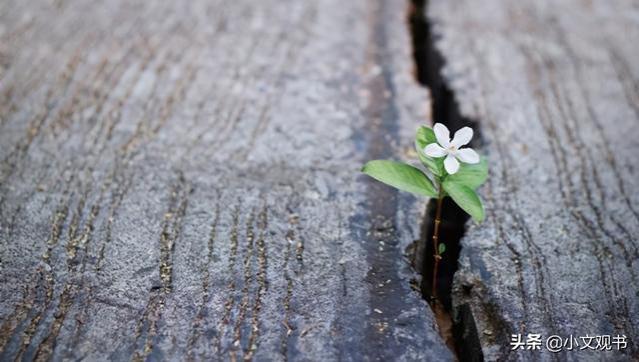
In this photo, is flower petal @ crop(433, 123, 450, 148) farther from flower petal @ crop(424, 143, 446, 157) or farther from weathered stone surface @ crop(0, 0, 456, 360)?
weathered stone surface @ crop(0, 0, 456, 360)

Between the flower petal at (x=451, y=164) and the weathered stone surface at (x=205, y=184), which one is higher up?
the flower petal at (x=451, y=164)

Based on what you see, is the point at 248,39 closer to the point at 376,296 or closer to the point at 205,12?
the point at 205,12

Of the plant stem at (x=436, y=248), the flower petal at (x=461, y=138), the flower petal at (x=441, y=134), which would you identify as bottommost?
the plant stem at (x=436, y=248)

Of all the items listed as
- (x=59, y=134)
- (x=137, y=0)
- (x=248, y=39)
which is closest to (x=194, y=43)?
(x=248, y=39)

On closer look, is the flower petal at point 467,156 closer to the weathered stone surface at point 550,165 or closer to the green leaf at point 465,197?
the green leaf at point 465,197

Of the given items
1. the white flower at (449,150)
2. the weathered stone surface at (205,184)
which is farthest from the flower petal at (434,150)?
the weathered stone surface at (205,184)

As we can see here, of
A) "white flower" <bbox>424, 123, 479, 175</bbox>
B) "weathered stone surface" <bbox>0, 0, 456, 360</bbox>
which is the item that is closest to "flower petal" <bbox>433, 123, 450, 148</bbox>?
"white flower" <bbox>424, 123, 479, 175</bbox>
